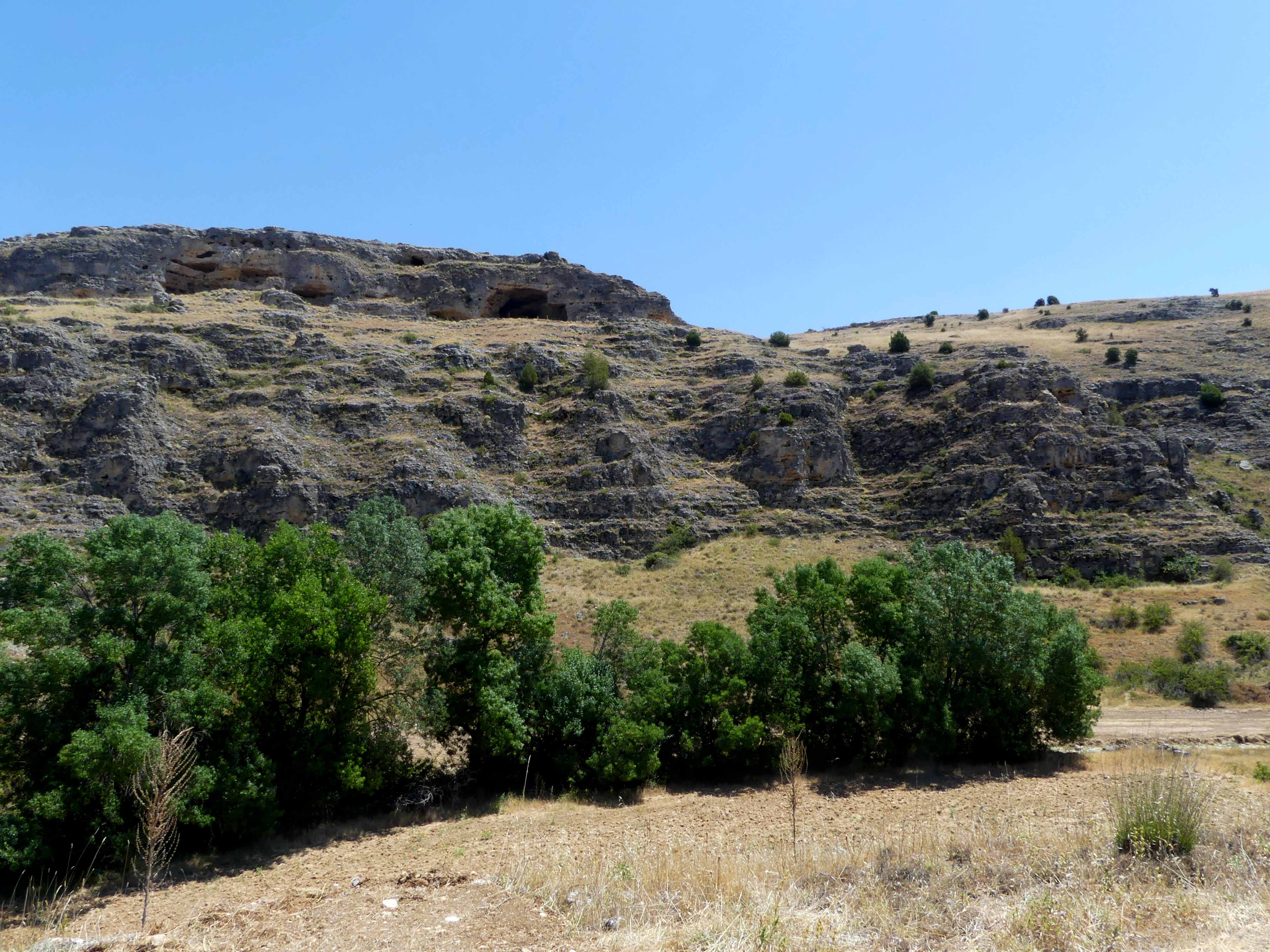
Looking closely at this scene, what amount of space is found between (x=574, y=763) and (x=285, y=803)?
6.33 m

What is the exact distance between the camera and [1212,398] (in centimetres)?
4972

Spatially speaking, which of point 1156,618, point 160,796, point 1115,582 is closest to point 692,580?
point 1156,618

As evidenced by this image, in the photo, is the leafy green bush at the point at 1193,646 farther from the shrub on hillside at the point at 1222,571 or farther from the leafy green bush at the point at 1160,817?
the leafy green bush at the point at 1160,817

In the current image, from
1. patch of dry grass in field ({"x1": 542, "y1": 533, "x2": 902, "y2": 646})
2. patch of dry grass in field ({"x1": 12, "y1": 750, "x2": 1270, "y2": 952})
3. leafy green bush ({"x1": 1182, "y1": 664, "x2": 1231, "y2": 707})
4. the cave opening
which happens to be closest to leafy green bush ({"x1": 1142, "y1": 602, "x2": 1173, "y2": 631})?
leafy green bush ({"x1": 1182, "y1": 664, "x2": 1231, "y2": 707})

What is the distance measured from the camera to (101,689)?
1375cm

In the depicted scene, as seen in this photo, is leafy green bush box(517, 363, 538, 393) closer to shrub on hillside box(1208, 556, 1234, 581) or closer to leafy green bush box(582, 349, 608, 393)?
leafy green bush box(582, 349, 608, 393)

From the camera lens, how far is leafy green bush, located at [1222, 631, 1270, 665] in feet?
88.3

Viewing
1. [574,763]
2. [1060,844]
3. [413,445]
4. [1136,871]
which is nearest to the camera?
[1136,871]

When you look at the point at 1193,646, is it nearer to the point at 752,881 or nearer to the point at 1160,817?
the point at 1160,817

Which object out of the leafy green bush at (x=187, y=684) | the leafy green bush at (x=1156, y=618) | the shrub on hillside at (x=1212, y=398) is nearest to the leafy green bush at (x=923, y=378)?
the shrub on hillside at (x=1212, y=398)

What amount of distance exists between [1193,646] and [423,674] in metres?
27.9

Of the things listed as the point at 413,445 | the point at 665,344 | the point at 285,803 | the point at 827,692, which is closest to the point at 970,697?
the point at 827,692

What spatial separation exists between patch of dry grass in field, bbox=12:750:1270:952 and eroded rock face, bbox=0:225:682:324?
→ 51.6 m

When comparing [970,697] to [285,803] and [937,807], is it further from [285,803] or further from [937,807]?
[285,803]
